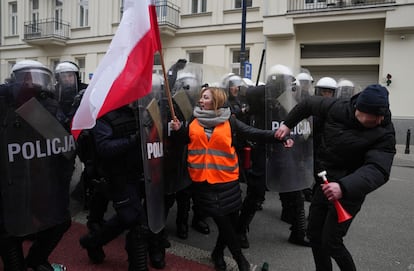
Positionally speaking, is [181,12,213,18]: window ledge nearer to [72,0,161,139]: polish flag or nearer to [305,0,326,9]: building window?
[305,0,326,9]: building window

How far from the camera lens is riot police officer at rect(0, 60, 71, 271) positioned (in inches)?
95.8

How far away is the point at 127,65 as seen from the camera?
8.45ft

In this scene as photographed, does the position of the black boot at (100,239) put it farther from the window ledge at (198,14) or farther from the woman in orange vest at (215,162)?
the window ledge at (198,14)

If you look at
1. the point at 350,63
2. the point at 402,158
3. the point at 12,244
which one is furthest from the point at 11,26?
the point at 12,244

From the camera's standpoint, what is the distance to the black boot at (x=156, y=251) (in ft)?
10.7

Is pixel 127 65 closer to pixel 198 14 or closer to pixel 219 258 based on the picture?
pixel 219 258

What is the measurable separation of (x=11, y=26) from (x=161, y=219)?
81.2 ft

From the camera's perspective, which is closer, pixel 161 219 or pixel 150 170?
pixel 150 170

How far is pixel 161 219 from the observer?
302 cm

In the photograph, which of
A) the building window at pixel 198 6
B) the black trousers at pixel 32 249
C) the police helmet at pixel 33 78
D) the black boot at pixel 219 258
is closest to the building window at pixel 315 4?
the building window at pixel 198 6

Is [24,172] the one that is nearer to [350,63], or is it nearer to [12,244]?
[12,244]

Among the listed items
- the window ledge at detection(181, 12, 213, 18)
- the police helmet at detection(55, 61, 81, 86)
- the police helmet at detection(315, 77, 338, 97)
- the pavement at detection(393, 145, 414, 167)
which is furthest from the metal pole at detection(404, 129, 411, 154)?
the police helmet at detection(55, 61, 81, 86)

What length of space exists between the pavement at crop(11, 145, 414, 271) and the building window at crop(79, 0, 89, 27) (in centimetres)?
1794

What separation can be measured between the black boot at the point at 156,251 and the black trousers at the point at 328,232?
1312mm
